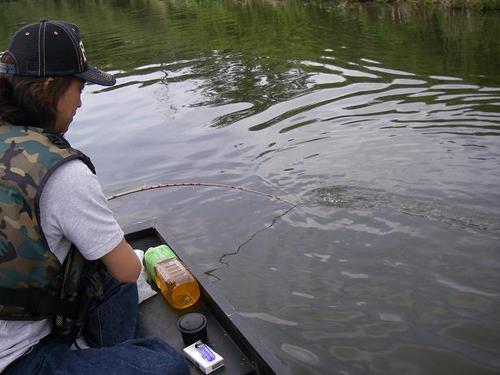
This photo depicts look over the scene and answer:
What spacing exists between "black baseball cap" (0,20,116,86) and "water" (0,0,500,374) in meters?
1.71

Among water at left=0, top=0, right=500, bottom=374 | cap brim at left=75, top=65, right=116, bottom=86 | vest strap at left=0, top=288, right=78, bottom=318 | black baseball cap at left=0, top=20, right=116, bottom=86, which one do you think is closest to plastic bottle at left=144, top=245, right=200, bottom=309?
water at left=0, top=0, right=500, bottom=374

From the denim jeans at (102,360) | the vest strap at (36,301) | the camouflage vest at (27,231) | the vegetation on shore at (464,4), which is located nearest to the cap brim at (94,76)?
the camouflage vest at (27,231)

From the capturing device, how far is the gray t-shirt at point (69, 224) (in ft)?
6.70

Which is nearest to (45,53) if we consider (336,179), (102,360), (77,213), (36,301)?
(77,213)

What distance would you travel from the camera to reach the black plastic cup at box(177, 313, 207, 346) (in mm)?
2740

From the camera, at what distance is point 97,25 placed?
23.1m

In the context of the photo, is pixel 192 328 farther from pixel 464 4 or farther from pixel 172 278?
pixel 464 4

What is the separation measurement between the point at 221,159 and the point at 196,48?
9.06 meters

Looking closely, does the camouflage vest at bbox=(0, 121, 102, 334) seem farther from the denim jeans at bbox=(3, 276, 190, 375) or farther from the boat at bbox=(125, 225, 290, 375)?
the boat at bbox=(125, 225, 290, 375)

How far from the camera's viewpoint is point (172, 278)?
3180mm

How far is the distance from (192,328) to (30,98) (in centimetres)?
137

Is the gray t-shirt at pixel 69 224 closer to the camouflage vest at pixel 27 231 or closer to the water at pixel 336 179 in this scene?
the camouflage vest at pixel 27 231

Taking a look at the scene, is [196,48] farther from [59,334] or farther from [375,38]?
[59,334]

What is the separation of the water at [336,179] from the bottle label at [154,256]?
0.22 m
